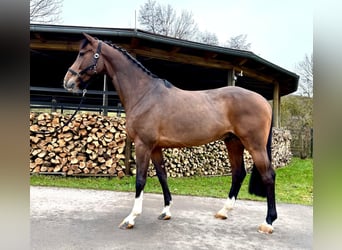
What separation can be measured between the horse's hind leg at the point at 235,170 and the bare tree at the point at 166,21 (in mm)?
15368

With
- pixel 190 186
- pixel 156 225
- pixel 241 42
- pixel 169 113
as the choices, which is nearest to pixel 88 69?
pixel 169 113

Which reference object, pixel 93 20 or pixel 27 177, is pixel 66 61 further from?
pixel 93 20

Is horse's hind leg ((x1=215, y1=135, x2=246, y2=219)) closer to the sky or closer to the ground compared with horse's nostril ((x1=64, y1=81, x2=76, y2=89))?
closer to the ground

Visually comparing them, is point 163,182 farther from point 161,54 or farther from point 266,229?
point 161,54

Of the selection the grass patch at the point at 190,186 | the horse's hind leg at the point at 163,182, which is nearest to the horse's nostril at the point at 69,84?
the horse's hind leg at the point at 163,182

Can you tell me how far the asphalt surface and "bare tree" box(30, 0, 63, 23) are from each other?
12812 mm

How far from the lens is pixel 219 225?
2.95 meters

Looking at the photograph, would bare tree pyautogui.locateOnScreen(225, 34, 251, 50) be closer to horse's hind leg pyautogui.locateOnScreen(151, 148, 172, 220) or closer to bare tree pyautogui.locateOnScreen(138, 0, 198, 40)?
bare tree pyautogui.locateOnScreen(138, 0, 198, 40)

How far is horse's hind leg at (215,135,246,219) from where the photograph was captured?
10.6 feet

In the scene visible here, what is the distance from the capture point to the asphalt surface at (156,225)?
2385 millimetres

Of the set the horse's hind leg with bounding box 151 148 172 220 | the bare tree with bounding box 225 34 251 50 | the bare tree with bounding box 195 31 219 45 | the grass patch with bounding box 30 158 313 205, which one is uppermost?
the bare tree with bounding box 195 31 219 45

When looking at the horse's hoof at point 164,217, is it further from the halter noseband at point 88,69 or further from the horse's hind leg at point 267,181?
the halter noseband at point 88,69

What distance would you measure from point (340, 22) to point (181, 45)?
17.2 ft

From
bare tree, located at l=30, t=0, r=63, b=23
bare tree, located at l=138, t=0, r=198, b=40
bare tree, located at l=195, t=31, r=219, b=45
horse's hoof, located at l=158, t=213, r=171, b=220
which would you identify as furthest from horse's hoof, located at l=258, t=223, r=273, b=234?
bare tree, located at l=195, t=31, r=219, b=45
